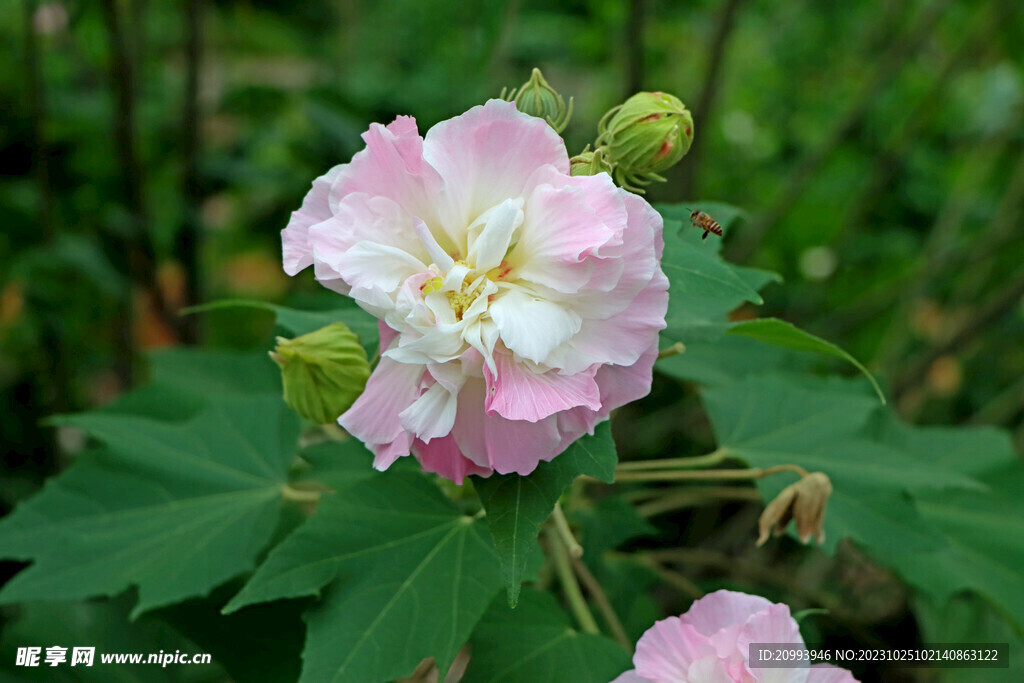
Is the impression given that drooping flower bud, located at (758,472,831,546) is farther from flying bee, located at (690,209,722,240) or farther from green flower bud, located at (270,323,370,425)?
green flower bud, located at (270,323,370,425)

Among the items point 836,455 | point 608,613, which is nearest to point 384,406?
point 608,613

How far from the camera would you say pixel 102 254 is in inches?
51.4

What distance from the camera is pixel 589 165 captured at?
499 millimetres

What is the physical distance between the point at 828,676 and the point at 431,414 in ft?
1.07

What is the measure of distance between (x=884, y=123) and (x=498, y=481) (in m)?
1.47

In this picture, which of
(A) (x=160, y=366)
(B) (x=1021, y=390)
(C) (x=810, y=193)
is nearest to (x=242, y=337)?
(A) (x=160, y=366)

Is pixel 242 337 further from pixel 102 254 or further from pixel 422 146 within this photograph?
pixel 422 146

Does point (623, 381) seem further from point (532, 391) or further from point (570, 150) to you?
point (570, 150)

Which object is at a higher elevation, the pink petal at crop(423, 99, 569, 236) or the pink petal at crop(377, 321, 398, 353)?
the pink petal at crop(423, 99, 569, 236)

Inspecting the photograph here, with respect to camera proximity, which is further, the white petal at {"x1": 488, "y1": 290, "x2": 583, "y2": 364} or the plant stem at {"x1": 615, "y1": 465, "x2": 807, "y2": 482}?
the plant stem at {"x1": 615, "y1": 465, "x2": 807, "y2": 482}

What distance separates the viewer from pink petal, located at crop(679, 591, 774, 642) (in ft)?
A: 1.78

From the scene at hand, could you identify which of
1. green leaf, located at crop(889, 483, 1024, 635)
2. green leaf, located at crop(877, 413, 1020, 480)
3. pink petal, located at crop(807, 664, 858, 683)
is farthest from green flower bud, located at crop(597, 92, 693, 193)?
green leaf, located at crop(877, 413, 1020, 480)

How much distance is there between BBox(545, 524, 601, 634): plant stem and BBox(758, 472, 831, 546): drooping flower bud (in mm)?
166

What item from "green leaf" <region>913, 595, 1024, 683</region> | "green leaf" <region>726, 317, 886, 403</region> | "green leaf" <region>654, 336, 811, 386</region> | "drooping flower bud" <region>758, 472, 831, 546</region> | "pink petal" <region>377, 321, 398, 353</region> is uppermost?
"green leaf" <region>654, 336, 811, 386</region>
